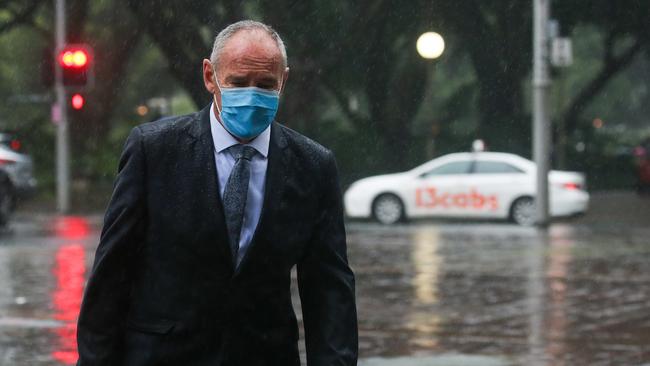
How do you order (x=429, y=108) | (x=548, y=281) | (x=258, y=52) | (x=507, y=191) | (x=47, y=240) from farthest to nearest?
(x=429, y=108), (x=507, y=191), (x=47, y=240), (x=548, y=281), (x=258, y=52)

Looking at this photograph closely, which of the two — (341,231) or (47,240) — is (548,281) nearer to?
(47,240)

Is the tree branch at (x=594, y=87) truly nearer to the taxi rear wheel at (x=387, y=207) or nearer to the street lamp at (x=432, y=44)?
the street lamp at (x=432, y=44)

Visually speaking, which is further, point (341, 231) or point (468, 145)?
point (468, 145)

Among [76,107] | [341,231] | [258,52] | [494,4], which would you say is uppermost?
[494,4]

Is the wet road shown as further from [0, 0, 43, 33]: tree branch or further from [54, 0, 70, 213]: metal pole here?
[0, 0, 43, 33]: tree branch

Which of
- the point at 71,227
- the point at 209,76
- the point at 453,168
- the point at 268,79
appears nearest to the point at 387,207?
the point at 453,168

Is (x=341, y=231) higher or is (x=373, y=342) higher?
(x=341, y=231)

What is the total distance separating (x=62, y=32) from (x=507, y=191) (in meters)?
9.14

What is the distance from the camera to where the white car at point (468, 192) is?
26.1 meters

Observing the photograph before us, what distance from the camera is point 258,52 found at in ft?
12.1

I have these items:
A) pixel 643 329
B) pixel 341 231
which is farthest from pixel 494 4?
pixel 341 231

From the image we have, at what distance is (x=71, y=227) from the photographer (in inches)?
947

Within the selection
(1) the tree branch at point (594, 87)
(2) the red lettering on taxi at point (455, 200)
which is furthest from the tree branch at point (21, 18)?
(1) the tree branch at point (594, 87)

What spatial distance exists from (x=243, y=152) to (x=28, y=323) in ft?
25.4
